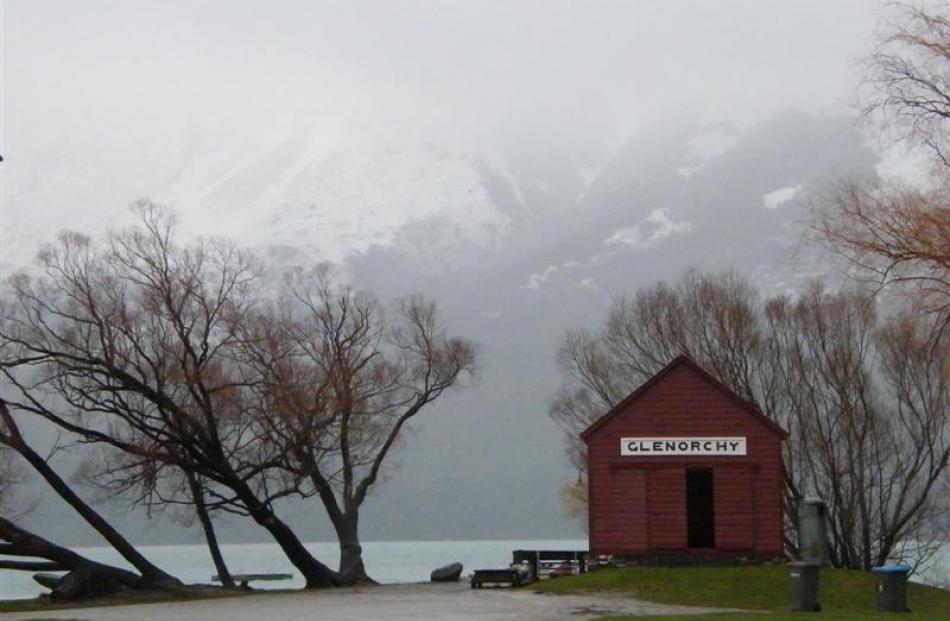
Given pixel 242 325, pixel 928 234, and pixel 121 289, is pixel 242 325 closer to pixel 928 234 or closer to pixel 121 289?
pixel 121 289

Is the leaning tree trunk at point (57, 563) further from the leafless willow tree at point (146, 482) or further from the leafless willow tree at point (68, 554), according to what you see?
the leafless willow tree at point (146, 482)

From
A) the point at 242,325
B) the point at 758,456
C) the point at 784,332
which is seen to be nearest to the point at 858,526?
the point at 784,332

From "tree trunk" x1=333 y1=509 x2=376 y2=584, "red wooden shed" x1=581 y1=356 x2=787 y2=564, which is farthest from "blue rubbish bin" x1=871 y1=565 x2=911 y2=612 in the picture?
"tree trunk" x1=333 y1=509 x2=376 y2=584

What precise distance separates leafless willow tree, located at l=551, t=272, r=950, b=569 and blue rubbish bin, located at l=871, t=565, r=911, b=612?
25.0 meters

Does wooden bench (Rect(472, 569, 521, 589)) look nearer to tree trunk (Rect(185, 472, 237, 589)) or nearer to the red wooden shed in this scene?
the red wooden shed

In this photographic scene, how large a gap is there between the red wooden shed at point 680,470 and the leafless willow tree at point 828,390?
1587 centimetres

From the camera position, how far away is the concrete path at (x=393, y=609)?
28.4 metres

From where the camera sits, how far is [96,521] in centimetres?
4359

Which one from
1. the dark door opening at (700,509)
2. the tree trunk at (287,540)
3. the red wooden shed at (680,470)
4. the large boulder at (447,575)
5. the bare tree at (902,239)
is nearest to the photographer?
the bare tree at (902,239)

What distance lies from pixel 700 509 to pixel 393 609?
16114 millimetres

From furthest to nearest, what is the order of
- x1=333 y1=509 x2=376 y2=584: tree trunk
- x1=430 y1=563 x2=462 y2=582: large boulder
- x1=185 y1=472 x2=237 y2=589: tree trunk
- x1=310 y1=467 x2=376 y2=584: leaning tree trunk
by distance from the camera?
x1=333 y1=509 x2=376 y2=584: tree trunk → x1=310 y1=467 x2=376 y2=584: leaning tree trunk → x1=430 y1=563 x2=462 y2=582: large boulder → x1=185 y1=472 x2=237 y2=589: tree trunk

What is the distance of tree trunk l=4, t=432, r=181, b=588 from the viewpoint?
135 ft

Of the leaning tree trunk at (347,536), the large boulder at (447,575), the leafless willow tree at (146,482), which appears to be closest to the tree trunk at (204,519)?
the leafless willow tree at (146,482)

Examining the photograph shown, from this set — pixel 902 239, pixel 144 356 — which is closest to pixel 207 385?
pixel 144 356
